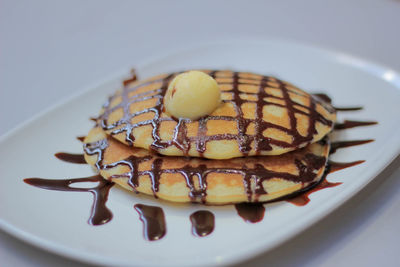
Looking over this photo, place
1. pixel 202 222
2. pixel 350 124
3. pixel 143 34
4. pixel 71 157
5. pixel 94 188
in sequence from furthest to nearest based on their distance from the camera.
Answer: pixel 143 34, pixel 350 124, pixel 71 157, pixel 94 188, pixel 202 222

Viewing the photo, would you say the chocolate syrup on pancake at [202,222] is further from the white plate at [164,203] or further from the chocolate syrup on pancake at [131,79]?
the chocolate syrup on pancake at [131,79]

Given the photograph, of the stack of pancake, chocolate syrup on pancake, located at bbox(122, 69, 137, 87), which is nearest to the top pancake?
the stack of pancake

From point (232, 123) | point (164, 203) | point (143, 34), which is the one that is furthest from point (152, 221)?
point (143, 34)

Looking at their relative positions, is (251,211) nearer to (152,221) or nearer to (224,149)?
(224,149)

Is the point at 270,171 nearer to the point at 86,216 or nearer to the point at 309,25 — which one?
the point at 86,216

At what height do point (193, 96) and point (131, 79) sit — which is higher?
point (131, 79)

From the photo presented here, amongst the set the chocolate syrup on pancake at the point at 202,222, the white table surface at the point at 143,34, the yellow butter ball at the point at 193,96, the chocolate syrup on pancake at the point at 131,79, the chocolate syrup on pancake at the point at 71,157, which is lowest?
the chocolate syrup on pancake at the point at 202,222

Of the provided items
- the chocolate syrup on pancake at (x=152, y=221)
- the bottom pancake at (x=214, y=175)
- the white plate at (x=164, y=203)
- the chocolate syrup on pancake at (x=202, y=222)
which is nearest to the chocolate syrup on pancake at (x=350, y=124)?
the white plate at (x=164, y=203)
